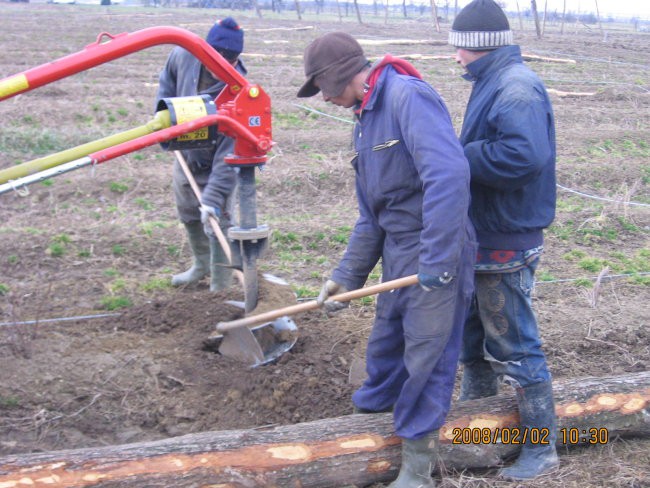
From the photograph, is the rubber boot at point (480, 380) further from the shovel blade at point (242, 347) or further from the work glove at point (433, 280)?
the shovel blade at point (242, 347)

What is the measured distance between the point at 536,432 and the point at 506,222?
3.34ft

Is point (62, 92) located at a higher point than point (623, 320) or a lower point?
higher

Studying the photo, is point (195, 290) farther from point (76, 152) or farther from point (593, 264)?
point (593, 264)

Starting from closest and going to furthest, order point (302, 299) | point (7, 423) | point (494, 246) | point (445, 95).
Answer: point (494, 246)
point (7, 423)
point (302, 299)
point (445, 95)

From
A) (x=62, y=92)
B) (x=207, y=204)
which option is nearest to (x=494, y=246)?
(x=207, y=204)

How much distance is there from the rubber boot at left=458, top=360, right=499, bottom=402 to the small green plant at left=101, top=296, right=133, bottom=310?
103 inches

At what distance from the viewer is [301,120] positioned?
11531 mm

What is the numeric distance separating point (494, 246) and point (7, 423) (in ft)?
8.71

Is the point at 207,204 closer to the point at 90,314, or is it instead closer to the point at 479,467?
the point at 90,314

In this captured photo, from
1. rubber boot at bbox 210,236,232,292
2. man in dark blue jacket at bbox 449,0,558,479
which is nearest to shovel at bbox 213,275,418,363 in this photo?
man in dark blue jacket at bbox 449,0,558,479

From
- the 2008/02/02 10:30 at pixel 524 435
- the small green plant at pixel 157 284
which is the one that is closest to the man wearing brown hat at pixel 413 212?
the 2008/02/02 10:30 at pixel 524 435

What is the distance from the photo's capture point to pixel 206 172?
5.50 meters

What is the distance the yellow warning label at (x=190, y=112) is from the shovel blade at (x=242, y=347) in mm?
1241

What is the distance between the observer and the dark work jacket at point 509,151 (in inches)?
125
